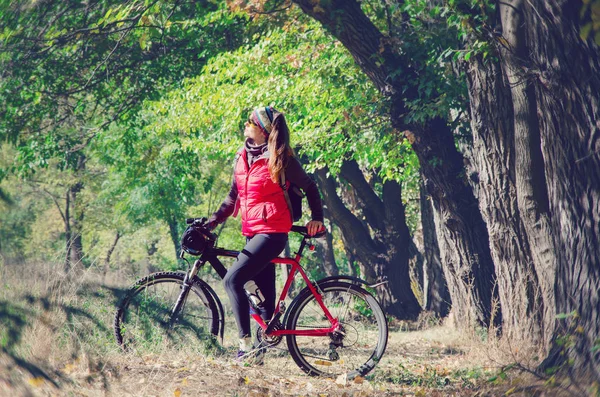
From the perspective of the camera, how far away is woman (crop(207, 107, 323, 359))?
5902mm

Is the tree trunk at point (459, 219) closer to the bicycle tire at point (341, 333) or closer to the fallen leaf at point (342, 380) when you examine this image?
the bicycle tire at point (341, 333)

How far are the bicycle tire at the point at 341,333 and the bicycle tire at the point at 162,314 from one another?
29.9 inches

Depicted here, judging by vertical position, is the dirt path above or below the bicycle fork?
below

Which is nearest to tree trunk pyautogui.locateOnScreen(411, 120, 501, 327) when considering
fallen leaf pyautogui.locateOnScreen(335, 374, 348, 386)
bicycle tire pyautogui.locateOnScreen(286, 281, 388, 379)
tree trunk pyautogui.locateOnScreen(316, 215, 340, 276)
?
bicycle tire pyautogui.locateOnScreen(286, 281, 388, 379)

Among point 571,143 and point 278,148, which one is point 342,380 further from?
point 571,143

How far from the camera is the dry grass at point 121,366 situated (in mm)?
4352

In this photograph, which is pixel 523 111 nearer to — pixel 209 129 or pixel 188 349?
pixel 188 349

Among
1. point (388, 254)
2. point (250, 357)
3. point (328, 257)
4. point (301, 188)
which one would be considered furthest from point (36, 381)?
point (328, 257)

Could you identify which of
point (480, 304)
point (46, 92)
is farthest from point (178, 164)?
point (480, 304)

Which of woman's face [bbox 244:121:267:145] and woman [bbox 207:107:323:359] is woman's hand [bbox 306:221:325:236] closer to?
woman [bbox 207:107:323:359]

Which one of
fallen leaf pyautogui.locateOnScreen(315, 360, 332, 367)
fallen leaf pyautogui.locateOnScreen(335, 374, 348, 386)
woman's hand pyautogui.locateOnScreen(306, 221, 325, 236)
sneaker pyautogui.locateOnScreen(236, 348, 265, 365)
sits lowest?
fallen leaf pyautogui.locateOnScreen(335, 374, 348, 386)

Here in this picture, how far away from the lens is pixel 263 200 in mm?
5934

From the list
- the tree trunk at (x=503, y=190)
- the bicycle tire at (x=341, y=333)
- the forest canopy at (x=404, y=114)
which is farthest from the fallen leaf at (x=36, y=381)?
the tree trunk at (x=503, y=190)

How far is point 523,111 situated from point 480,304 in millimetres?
3448
